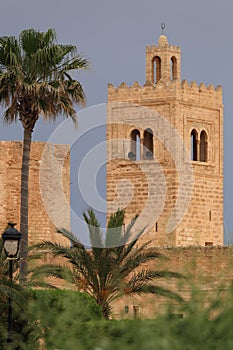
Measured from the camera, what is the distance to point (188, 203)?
3994 centimetres

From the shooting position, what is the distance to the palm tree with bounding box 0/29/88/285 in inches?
1051

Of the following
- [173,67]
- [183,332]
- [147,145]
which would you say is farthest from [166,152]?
[183,332]

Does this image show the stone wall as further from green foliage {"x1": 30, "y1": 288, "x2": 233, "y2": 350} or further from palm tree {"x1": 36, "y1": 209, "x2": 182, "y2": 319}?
green foliage {"x1": 30, "y1": 288, "x2": 233, "y2": 350}

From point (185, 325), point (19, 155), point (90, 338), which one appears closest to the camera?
point (185, 325)

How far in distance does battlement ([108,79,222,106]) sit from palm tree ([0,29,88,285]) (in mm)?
13202

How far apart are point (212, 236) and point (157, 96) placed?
4256 mm

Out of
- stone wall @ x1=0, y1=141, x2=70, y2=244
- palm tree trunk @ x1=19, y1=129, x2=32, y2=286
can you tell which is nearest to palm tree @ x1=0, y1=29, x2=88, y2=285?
palm tree trunk @ x1=19, y1=129, x2=32, y2=286

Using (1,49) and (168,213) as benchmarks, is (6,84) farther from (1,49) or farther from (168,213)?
(168,213)

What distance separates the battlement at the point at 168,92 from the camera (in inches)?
1588

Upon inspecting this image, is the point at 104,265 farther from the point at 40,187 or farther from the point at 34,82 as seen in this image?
the point at 40,187

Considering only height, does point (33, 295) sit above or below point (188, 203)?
below

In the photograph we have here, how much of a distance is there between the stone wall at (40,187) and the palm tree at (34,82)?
915 centimetres

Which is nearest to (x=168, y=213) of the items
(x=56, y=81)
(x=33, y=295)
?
(x=56, y=81)

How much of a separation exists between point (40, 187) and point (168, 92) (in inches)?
209
